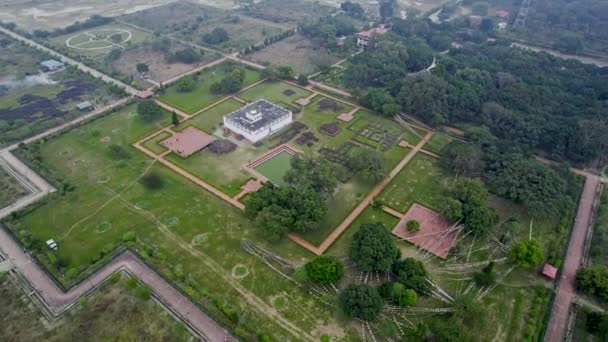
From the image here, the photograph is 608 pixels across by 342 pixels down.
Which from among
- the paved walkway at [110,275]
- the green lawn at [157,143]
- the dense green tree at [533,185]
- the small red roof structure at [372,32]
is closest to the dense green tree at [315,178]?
the paved walkway at [110,275]

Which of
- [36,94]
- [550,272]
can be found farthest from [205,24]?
[550,272]

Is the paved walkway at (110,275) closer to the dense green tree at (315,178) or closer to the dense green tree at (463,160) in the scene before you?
the dense green tree at (315,178)

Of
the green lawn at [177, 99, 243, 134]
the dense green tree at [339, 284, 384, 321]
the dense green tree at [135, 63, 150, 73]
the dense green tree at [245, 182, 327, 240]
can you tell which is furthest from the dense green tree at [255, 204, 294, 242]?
the dense green tree at [135, 63, 150, 73]

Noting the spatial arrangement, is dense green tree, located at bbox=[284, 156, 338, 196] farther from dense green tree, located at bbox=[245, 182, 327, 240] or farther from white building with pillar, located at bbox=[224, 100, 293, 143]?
white building with pillar, located at bbox=[224, 100, 293, 143]

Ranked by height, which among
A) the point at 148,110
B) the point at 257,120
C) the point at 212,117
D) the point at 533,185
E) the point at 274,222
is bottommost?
the point at 212,117

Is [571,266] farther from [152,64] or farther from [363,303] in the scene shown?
[152,64]

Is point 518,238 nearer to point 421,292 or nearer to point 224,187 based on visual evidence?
point 421,292
